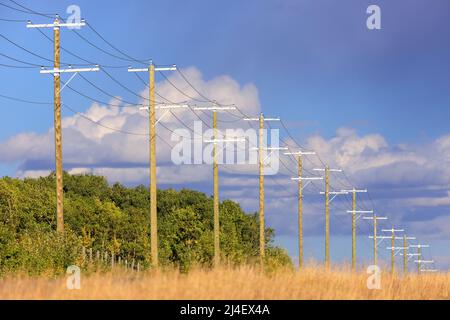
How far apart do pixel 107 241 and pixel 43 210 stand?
11551 millimetres

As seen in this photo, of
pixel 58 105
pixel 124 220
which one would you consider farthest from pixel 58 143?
pixel 124 220

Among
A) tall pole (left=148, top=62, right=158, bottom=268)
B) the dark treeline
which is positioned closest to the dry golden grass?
the dark treeline

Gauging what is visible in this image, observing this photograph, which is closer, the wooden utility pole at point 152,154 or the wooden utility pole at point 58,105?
the wooden utility pole at point 58,105

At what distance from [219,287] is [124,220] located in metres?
76.9

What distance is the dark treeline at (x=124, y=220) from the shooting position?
80.4 meters

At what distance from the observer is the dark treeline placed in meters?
80.4

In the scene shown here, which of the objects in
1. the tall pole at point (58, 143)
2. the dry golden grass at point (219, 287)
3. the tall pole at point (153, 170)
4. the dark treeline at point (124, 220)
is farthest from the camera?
the dark treeline at point (124, 220)

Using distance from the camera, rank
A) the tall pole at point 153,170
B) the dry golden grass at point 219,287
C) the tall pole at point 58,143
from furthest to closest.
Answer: the tall pole at point 153,170
the tall pole at point 58,143
the dry golden grass at point 219,287

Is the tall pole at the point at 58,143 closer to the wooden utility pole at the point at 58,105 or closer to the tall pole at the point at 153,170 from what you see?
the wooden utility pole at the point at 58,105

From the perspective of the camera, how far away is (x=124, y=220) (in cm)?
9944

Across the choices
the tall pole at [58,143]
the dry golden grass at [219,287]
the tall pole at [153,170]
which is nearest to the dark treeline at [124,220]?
the tall pole at [58,143]

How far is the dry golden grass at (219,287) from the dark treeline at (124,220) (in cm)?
1491
